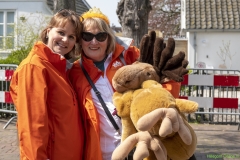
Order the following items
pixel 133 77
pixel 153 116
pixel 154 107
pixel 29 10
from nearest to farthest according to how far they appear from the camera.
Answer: pixel 153 116 → pixel 154 107 → pixel 133 77 → pixel 29 10

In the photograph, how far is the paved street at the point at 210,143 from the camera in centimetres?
662

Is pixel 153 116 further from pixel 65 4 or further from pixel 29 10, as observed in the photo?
pixel 29 10

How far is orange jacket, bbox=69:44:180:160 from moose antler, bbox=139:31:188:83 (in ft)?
0.26

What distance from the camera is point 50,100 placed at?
2.84 m

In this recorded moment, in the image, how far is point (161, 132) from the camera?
2.39 meters

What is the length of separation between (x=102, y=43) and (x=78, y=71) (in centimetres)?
28

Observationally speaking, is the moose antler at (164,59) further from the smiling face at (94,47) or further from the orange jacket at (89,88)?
the smiling face at (94,47)

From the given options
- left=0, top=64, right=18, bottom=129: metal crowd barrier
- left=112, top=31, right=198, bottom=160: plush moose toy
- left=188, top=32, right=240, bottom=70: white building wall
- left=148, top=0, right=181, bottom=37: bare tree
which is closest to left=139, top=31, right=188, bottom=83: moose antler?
left=112, top=31, right=198, bottom=160: plush moose toy

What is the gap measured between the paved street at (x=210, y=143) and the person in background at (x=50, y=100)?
3224mm

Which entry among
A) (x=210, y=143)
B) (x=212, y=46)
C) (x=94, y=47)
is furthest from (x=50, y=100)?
(x=212, y=46)

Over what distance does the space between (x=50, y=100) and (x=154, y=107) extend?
0.75m

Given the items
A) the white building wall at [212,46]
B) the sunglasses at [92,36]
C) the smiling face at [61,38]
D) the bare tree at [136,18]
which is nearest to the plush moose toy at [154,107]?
the sunglasses at [92,36]

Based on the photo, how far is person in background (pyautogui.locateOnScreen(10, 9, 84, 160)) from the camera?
8.93ft

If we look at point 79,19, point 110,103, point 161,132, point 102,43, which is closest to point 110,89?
point 110,103
